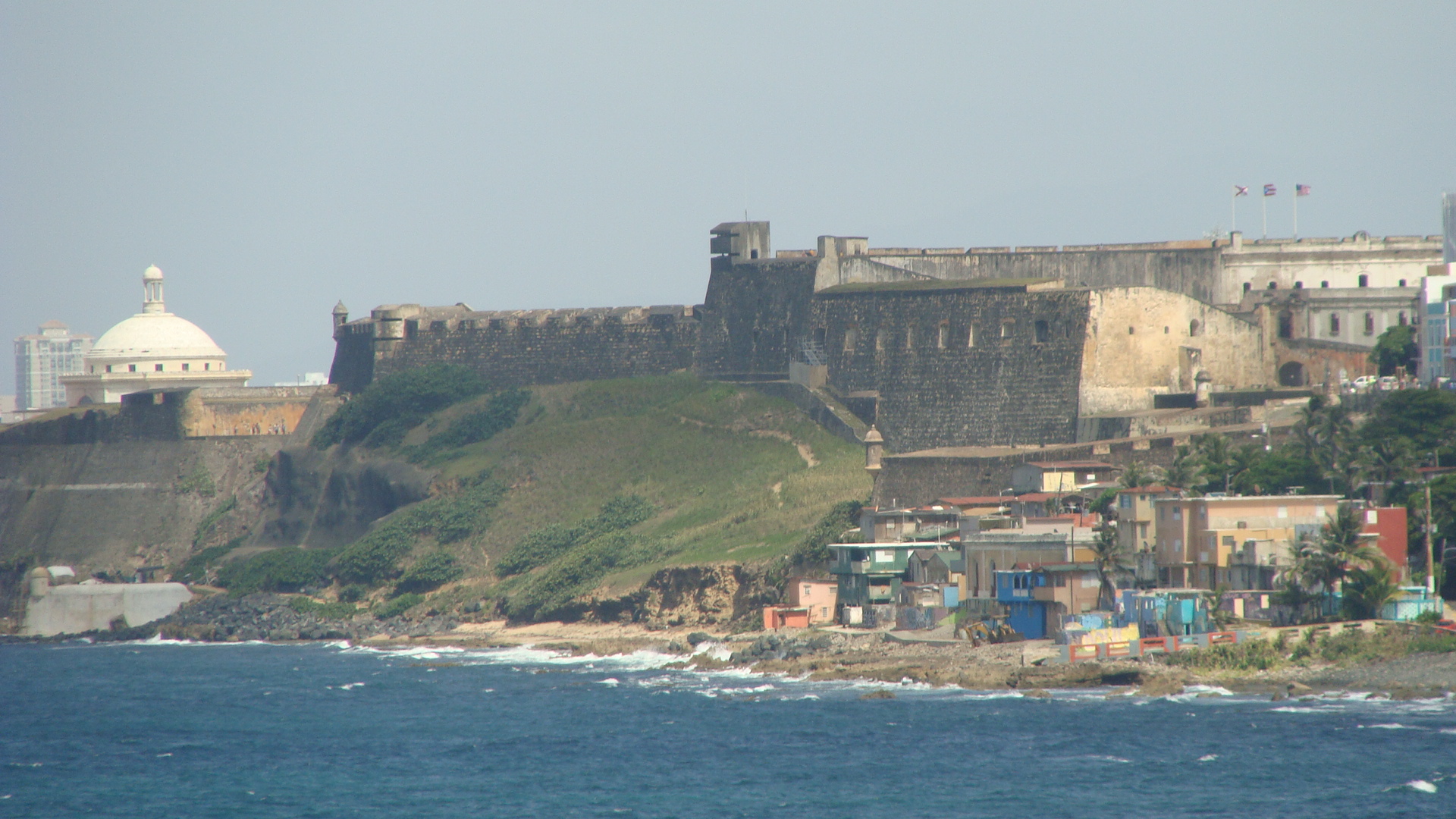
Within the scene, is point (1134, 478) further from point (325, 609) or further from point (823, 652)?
point (325, 609)

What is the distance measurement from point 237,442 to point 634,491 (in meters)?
19.5

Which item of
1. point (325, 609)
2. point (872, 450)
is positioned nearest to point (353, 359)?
point (325, 609)

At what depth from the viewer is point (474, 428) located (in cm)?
7444

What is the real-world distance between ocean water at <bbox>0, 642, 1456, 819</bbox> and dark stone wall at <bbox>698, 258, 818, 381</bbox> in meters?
16.1

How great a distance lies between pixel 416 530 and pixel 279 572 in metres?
4.99

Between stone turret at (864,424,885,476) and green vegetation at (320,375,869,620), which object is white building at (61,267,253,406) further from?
stone turret at (864,424,885,476)

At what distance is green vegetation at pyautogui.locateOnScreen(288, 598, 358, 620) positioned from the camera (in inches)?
2657

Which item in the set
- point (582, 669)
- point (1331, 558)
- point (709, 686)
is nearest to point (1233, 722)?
point (1331, 558)

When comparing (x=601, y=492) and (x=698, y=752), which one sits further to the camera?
(x=601, y=492)

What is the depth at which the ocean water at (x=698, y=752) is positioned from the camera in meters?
38.0

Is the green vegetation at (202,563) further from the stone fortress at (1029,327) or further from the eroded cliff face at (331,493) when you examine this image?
the stone fortress at (1029,327)

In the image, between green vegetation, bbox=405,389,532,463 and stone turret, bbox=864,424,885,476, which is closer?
stone turret, bbox=864,424,885,476

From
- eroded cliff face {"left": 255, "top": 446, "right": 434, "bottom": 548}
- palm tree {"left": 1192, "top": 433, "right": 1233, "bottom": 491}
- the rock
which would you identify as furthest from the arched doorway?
eroded cliff face {"left": 255, "top": 446, "right": 434, "bottom": 548}

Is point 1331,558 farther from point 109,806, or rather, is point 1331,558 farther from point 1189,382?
point 109,806
